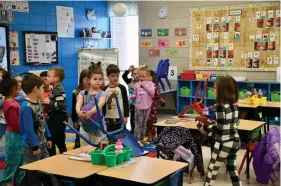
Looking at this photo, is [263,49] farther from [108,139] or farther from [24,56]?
[108,139]

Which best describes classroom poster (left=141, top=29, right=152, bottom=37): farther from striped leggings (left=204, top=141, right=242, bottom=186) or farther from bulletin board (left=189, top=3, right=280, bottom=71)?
striped leggings (left=204, top=141, right=242, bottom=186)

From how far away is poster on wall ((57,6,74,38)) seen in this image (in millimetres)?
7609

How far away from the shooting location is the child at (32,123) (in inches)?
122

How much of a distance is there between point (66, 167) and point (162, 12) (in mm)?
6561

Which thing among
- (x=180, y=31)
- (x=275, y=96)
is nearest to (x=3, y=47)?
(x=180, y=31)

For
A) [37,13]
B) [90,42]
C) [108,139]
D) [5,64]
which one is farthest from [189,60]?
[108,139]

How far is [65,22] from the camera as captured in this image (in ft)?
25.4

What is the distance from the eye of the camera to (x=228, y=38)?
791 centimetres

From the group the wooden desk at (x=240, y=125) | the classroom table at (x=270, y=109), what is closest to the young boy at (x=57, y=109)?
the wooden desk at (x=240, y=125)

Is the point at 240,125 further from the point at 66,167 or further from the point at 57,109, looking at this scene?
the point at 66,167

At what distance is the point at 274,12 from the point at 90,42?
4016mm

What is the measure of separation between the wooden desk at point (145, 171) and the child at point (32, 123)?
908 mm

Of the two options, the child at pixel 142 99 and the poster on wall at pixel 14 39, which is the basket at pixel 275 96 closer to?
the child at pixel 142 99

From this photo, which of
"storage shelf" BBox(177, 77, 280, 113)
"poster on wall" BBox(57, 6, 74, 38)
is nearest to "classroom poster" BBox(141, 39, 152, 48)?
"storage shelf" BBox(177, 77, 280, 113)
